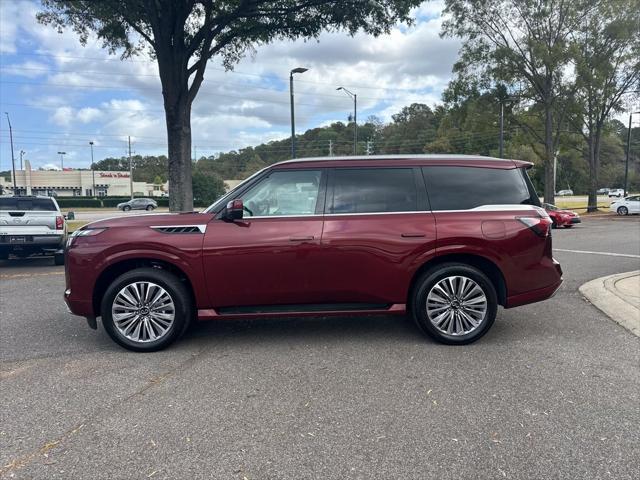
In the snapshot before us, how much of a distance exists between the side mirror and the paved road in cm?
133

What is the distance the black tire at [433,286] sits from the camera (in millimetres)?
4766

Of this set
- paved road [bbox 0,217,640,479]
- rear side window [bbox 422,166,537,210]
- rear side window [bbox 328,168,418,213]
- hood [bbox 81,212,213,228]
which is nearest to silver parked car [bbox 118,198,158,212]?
paved road [bbox 0,217,640,479]

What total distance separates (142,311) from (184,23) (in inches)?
479

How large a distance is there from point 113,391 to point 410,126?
319ft

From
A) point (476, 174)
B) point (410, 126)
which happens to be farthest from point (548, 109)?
point (410, 126)

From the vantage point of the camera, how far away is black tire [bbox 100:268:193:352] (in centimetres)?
466

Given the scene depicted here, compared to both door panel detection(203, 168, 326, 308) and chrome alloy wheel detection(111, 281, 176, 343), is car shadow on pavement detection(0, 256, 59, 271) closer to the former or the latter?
chrome alloy wheel detection(111, 281, 176, 343)

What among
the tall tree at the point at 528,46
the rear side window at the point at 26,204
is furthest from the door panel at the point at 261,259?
the tall tree at the point at 528,46

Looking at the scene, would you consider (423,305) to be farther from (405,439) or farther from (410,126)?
(410,126)

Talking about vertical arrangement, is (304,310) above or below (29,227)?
below

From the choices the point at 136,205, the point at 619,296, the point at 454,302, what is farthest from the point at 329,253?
the point at 136,205

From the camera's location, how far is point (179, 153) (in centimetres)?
1427

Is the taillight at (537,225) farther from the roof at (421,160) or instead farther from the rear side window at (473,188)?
the roof at (421,160)

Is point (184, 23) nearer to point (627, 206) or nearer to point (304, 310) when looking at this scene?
point (304, 310)
